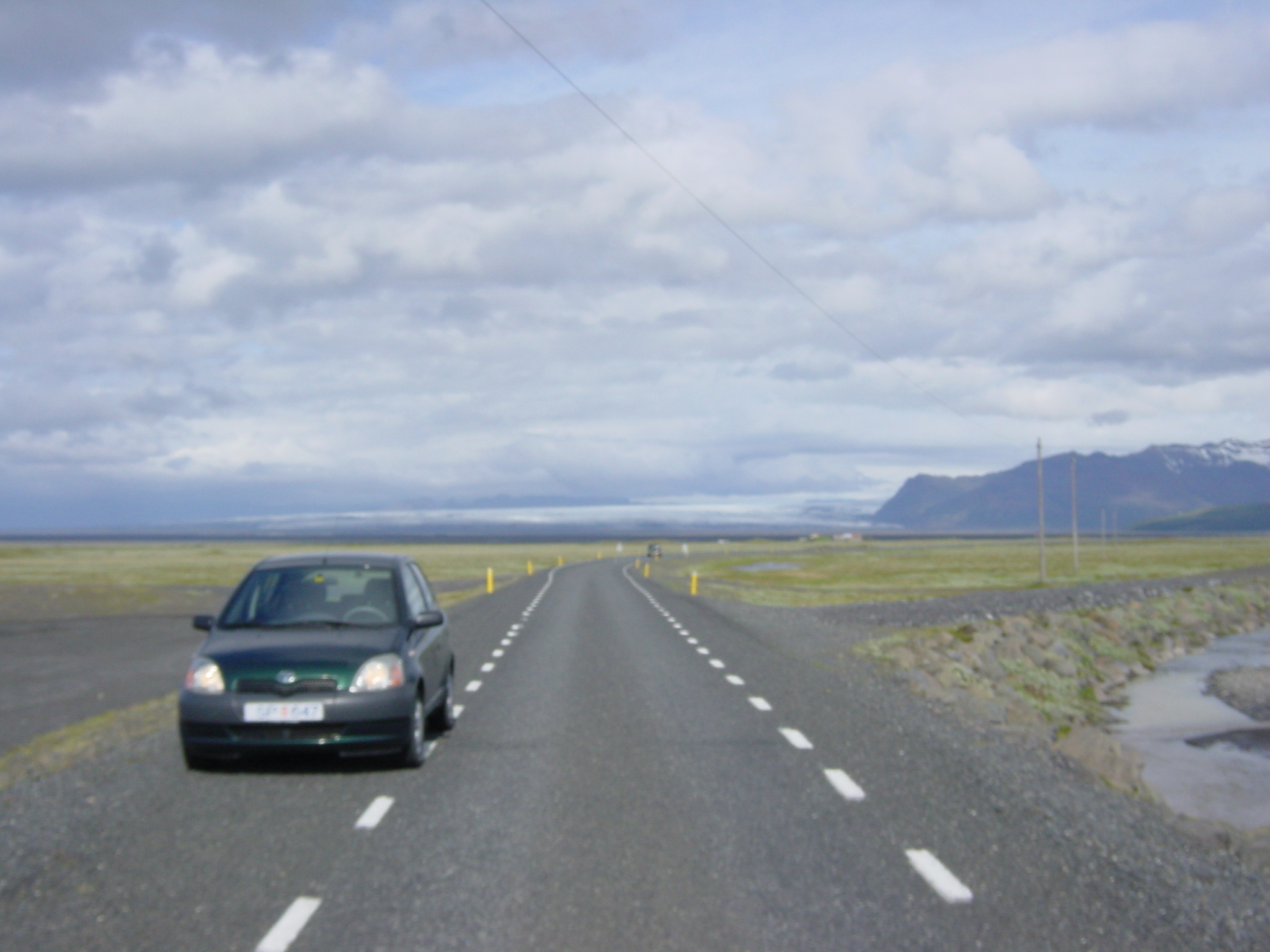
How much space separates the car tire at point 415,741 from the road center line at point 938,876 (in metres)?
4.30

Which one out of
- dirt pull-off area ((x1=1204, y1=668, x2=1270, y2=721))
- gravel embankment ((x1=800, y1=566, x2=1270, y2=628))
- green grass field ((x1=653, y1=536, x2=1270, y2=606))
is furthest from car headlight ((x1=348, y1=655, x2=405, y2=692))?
green grass field ((x1=653, y1=536, x2=1270, y2=606))

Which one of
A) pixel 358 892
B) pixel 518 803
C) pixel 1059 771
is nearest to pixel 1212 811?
pixel 1059 771

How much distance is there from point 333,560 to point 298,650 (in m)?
1.71

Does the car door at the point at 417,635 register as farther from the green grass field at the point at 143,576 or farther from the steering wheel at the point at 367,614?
Result: the green grass field at the point at 143,576

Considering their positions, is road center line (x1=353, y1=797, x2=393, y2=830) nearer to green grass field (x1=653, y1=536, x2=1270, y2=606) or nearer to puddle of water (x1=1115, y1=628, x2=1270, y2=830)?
puddle of water (x1=1115, y1=628, x2=1270, y2=830)

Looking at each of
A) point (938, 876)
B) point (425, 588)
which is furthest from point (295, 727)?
point (938, 876)

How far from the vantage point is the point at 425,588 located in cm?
1246

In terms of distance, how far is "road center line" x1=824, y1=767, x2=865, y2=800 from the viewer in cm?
876

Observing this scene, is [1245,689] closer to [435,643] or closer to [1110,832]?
[1110,832]

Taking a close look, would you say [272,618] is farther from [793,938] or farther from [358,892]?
[793,938]

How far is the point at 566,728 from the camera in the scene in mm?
12062

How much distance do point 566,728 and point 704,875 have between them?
18.1 ft

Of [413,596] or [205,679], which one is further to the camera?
[413,596]

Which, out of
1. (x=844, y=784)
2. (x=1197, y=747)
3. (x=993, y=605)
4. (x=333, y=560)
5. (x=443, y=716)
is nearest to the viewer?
(x=844, y=784)
